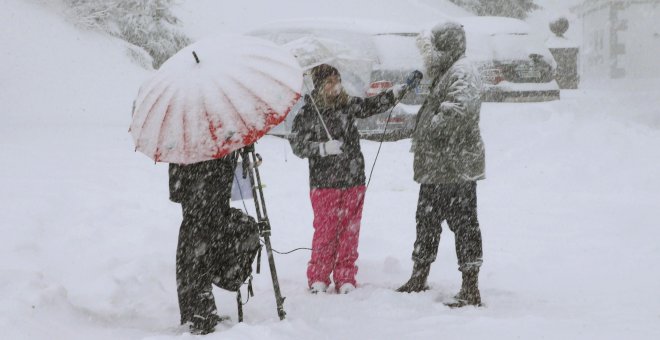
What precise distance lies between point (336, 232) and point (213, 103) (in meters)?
1.65

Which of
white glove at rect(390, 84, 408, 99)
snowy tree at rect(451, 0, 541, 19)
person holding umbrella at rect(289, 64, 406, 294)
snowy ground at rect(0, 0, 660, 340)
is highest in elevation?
snowy tree at rect(451, 0, 541, 19)

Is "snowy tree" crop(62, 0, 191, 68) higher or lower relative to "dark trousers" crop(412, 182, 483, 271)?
higher

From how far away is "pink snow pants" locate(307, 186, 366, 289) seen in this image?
4.93 metres

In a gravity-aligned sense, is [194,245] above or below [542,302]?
above

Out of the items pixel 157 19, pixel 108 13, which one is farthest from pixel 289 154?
pixel 157 19

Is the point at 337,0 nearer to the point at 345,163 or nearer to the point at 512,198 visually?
the point at 512,198

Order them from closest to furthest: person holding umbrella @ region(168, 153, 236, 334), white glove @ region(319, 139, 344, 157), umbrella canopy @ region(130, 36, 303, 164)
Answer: umbrella canopy @ region(130, 36, 303, 164)
person holding umbrella @ region(168, 153, 236, 334)
white glove @ region(319, 139, 344, 157)

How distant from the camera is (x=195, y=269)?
13.8 feet

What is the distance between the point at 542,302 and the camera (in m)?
4.68

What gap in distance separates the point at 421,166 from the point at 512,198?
3.69 metres

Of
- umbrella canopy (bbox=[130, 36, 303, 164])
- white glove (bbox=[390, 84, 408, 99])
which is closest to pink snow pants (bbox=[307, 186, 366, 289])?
white glove (bbox=[390, 84, 408, 99])

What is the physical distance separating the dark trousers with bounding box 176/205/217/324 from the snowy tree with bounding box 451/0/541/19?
28066mm

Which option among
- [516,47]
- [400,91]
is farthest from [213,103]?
[516,47]

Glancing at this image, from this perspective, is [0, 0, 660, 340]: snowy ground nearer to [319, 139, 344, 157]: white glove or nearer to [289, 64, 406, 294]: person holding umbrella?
[289, 64, 406, 294]: person holding umbrella
